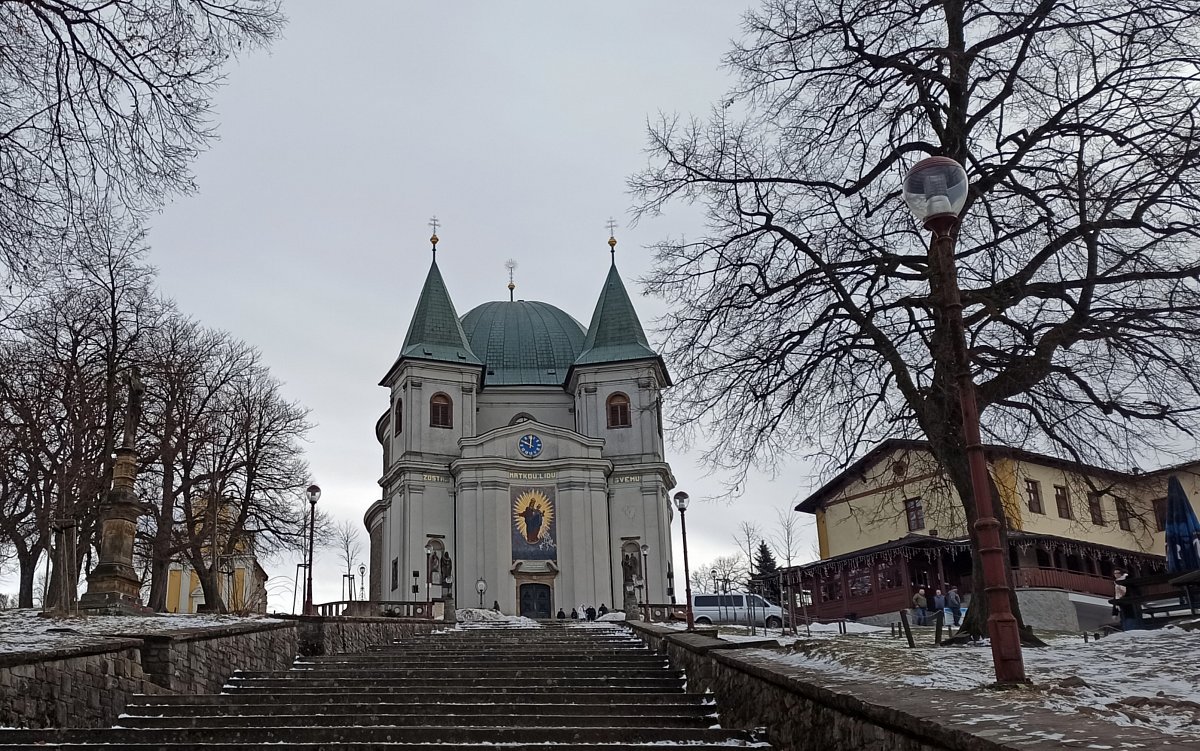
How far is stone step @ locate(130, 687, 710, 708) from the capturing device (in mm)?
11344

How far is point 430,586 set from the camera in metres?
48.7

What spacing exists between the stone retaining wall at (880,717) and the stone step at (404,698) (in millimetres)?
737

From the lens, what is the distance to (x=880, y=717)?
609 centimetres

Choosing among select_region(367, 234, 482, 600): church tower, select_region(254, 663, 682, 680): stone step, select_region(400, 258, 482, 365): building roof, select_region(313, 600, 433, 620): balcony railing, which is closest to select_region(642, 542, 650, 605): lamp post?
select_region(367, 234, 482, 600): church tower

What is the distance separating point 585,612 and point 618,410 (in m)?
11.8

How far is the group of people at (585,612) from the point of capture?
46.5m

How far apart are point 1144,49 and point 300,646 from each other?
1558cm

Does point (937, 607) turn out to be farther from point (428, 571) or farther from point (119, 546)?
point (428, 571)

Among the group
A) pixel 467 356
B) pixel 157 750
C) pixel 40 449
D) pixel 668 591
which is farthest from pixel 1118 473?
pixel 467 356

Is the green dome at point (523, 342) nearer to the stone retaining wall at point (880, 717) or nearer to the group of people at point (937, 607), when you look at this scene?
the group of people at point (937, 607)

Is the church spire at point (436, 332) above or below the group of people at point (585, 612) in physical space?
above

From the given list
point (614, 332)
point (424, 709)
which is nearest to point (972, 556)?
point (424, 709)

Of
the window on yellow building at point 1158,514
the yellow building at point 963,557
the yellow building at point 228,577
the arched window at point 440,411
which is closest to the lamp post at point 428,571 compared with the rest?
the arched window at point 440,411

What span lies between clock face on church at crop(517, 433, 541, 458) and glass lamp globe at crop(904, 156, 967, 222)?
1769 inches
